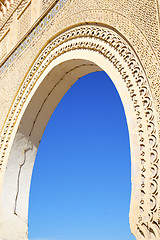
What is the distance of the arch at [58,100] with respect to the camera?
4.59 ft

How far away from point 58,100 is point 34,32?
1.82 feet

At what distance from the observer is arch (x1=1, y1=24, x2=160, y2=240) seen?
140cm

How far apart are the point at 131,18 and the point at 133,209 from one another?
2.94 feet

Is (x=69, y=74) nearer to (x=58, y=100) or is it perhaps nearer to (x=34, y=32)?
(x=58, y=100)

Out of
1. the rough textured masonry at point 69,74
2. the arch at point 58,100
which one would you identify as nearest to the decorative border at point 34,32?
the rough textured masonry at point 69,74

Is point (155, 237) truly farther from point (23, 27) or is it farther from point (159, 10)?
point (23, 27)

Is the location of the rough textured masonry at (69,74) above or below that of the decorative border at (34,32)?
below

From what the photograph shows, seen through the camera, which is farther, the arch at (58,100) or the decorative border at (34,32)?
the decorative border at (34,32)

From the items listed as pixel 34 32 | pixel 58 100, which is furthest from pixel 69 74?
pixel 34 32

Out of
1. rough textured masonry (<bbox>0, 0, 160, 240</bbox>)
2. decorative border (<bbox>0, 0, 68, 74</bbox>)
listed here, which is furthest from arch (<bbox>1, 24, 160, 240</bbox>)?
decorative border (<bbox>0, 0, 68, 74</bbox>)

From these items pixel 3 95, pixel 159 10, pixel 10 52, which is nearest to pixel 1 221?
pixel 3 95

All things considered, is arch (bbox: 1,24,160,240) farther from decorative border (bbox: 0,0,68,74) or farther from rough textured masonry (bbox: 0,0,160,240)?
decorative border (bbox: 0,0,68,74)

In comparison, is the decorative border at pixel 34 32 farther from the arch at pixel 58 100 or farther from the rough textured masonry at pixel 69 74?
the arch at pixel 58 100

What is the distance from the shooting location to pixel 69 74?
8.16 ft
